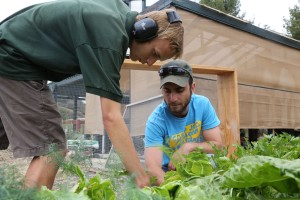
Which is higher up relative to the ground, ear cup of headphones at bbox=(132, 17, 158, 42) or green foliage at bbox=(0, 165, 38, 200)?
ear cup of headphones at bbox=(132, 17, 158, 42)

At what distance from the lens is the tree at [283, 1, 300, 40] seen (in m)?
21.6

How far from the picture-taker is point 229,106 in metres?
4.07

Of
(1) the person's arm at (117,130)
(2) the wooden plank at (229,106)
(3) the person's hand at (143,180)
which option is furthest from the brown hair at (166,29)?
(2) the wooden plank at (229,106)

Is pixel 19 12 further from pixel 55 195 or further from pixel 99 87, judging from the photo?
pixel 55 195

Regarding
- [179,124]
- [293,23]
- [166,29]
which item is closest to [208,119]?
[179,124]

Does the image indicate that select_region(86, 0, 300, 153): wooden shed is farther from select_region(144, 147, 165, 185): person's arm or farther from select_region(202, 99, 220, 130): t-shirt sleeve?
select_region(144, 147, 165, 185): person's arm

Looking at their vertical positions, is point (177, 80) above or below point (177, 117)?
above

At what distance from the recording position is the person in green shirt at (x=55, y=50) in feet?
5.53

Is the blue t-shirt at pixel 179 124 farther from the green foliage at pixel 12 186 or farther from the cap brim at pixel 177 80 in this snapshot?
the green foliage at pixel 12 186

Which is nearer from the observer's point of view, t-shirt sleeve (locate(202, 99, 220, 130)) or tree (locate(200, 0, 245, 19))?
t-shirt sleeve (locate(202, 99, 220, 130))

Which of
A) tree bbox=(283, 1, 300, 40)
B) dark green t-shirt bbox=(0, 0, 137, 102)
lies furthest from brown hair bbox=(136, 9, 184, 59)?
tree bbox=(283, 1, 300, 40)

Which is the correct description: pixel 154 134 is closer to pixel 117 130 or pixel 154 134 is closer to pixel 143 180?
pixel 117 130

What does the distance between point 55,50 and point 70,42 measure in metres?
0.13

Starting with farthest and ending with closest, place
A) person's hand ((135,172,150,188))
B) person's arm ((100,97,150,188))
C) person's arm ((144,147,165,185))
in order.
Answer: person's arm ((144,147,165,185)), person's arm ((100,97,150,188)), person's hand ((135,172,150,188))
